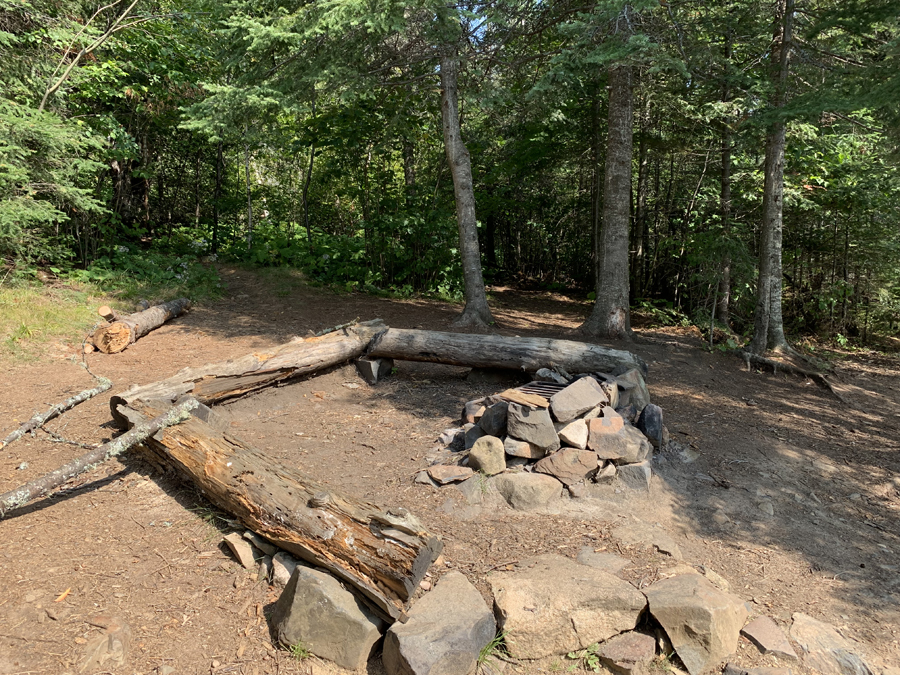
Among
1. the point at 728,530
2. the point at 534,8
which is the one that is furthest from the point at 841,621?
the point at 534,8

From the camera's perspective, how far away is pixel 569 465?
436 cm

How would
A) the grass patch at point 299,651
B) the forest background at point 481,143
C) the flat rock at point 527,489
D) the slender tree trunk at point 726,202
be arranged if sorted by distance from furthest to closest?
the slender tree trunk at point 726,202, the forest background at point 481,143, the flat rock at point 527,489, the grass patch at point 299,651

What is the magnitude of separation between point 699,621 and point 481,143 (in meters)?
13.0

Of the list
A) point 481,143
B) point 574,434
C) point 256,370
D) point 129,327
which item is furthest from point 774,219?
point 129,327

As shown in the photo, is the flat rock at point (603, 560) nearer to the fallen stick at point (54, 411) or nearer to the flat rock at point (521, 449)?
the flat rock at point (521, 449)

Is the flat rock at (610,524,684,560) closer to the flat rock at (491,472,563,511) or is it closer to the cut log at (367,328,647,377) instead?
the flat rock at (491,472,563,511)

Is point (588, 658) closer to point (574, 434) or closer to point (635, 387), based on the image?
point (574, 434)

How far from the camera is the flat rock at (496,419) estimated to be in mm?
4559

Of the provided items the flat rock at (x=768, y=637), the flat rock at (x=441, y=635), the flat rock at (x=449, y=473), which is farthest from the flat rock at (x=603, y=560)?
the flat rock at (x=449, y=473)

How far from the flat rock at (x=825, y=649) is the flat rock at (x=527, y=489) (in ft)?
5.52

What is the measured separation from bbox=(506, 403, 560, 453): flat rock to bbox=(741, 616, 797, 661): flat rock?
1751 millimetres

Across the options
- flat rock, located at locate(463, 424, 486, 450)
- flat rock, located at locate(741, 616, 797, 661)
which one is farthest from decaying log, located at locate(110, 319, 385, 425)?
flat rock, located at locate(741, 616, 797, 661)

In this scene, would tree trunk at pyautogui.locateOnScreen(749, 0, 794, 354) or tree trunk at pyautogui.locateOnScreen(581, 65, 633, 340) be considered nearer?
tree trunk at pyautogui.locateOnScreen(749, 0, 794, 354)

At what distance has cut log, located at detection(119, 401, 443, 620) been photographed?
118 inches
